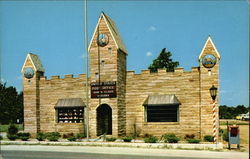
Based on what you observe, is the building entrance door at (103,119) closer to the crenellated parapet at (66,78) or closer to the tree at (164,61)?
the crenellated parapet at (66,78)

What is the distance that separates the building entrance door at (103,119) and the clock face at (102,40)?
20.2 ft

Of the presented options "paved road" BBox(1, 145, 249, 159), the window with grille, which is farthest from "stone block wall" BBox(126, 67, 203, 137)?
"paved road" BBox(1, 145, 249, 159)

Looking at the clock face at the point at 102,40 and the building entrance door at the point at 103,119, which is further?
the building entrance door at the point at 103,119

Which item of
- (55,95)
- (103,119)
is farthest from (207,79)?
(55,95)

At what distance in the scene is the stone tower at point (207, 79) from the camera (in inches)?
872

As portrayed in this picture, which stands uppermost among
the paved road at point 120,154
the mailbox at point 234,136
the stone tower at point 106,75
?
the stone tower at point 106,75

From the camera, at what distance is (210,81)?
2230 cm

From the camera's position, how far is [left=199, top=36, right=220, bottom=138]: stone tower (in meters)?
22.2

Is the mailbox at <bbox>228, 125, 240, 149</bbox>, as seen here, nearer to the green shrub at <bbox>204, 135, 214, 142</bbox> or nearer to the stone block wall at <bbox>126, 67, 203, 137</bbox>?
the green shrub at <bbox>204, 135, 214, 142</bbox>

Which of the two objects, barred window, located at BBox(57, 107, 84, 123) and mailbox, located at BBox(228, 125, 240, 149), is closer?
mailbox, located at BBox(228, 125, 240, 149)

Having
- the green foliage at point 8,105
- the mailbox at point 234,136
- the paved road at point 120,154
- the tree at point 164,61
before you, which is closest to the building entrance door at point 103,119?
the paved road at point 120,154

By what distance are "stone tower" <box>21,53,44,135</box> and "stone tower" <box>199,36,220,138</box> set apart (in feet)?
57.0

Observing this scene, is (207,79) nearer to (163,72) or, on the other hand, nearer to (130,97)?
(163,72)

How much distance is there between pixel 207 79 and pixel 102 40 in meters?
10.5
